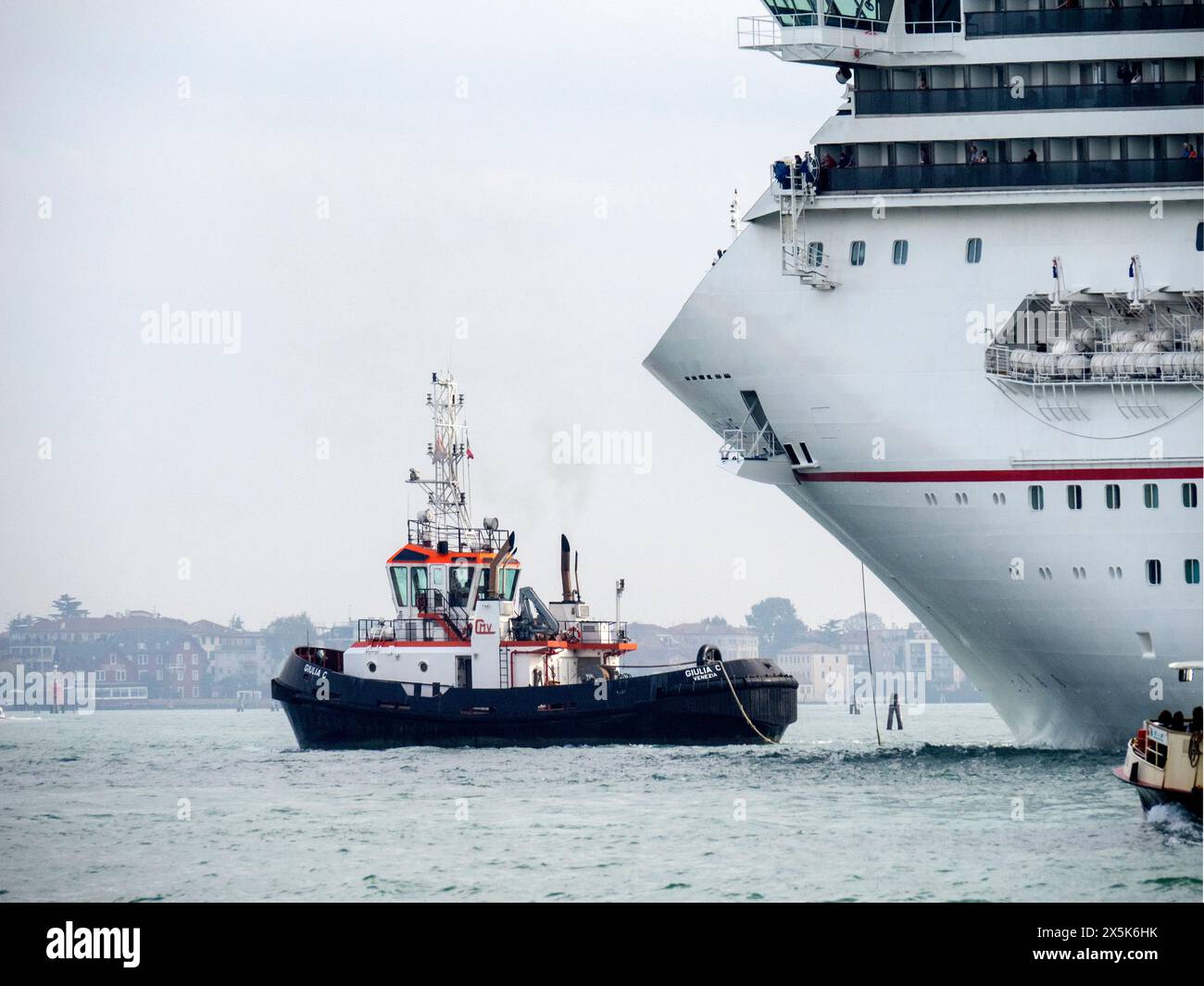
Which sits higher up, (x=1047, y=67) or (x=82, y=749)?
(x=1047, y=67)

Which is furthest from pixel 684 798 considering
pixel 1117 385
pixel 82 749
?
pixel 82 749

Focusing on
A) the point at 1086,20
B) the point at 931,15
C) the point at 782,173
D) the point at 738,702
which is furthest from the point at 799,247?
the point at 738,702

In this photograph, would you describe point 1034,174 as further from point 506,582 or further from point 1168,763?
point 506,582

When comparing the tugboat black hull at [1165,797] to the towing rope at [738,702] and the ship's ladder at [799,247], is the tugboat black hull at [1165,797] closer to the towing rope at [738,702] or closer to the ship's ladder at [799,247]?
the ship's ladder at [799,247]

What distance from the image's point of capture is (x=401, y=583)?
57781mm

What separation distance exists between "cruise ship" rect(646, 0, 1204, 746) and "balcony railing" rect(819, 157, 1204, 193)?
0.05 metres

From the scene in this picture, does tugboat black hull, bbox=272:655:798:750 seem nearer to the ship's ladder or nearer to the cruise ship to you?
the cruise ship

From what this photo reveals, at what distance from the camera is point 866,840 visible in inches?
1325

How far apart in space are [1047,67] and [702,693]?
18.2 m

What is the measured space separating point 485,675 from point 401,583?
360 centimetres

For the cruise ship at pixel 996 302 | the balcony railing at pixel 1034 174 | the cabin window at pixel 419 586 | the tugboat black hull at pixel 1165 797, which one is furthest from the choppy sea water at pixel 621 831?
the balcony railing at pixel 1034 174

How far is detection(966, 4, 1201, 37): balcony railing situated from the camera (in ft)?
140

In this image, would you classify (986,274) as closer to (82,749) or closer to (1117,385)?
(1117,385)
